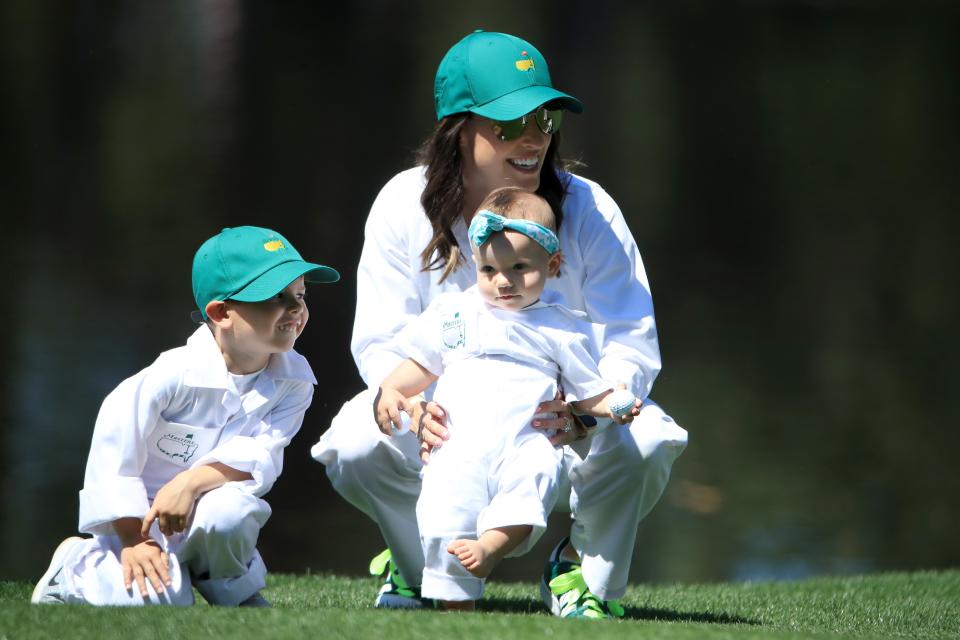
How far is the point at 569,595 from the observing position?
3.38 m

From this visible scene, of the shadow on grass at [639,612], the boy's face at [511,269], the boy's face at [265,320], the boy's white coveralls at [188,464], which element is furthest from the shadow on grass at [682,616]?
the boy's face at [265,320]

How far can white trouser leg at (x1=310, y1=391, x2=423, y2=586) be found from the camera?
10.7ft

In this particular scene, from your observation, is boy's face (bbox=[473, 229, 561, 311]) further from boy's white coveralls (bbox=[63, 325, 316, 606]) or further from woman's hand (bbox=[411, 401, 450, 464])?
boy's white coveralls (bbox=[63, 325, 316, 606])

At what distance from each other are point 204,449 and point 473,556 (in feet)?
2.21

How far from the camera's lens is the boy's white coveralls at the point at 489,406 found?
9.60 ft

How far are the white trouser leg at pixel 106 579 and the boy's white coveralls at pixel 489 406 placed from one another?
20.5 inches

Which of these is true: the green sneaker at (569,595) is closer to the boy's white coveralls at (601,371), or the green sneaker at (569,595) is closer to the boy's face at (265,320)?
the boy's white coveralls at (601,371)

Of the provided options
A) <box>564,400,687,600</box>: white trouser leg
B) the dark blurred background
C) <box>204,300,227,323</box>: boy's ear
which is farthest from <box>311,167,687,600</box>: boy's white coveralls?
the dark blurred background

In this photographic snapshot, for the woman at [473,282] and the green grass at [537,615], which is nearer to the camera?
the green grass at [537,615]

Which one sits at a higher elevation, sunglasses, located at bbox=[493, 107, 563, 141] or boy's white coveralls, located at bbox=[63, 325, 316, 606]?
sunglasses, located at bbox=[493, 107, 563, 141]

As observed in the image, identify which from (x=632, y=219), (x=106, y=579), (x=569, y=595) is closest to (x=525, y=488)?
(x=569, y=595)

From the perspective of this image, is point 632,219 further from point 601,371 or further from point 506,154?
point 601,371

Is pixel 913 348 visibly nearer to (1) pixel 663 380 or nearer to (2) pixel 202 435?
(1) pixel 663 380

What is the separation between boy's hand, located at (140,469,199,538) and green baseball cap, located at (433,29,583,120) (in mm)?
1052
